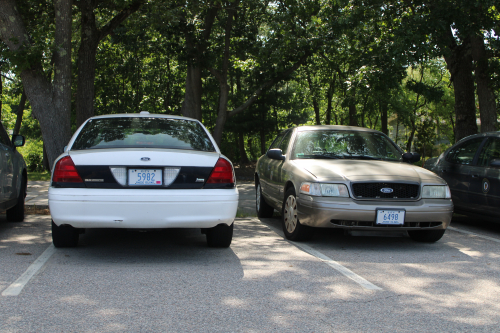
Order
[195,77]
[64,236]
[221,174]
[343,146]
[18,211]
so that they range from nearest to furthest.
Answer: [221,174], [64,236], [343,146], [18,211], [195,77]

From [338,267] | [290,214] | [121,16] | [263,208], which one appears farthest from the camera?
[121,16]

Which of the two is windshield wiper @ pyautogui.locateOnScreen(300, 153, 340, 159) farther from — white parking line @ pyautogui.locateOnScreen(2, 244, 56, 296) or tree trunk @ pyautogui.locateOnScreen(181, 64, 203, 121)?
tree trunk @ pyautogui.locateOnScreen(181, 64, 203, 121)

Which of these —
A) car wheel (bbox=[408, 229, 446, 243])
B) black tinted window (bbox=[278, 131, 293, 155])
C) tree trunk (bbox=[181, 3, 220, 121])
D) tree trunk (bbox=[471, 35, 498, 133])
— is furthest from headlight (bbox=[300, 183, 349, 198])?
tree trunk (bbox=[181, 3, 220, 121])

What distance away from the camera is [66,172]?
5309 millimetres

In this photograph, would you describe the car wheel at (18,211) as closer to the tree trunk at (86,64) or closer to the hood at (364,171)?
the tree trunk at (86,64)

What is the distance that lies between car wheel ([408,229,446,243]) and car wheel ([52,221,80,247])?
4363 millimetres

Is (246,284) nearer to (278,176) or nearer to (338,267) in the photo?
(338,267)

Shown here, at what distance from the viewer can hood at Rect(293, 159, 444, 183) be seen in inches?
252

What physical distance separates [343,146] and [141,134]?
3.19 meters

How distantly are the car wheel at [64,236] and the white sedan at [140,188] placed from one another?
0.59ft

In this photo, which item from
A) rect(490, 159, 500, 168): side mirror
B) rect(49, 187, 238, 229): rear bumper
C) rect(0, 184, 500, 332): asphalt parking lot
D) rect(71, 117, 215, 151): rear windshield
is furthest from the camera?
rect(490, 159, 500, 168): side mirror

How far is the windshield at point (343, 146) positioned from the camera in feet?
25.1

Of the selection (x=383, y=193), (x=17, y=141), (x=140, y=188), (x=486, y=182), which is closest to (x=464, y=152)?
(x=486, y=182)

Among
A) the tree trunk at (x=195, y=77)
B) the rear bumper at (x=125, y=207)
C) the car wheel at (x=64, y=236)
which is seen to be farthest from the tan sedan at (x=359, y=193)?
the tree trunk at (x=195, y=77)
